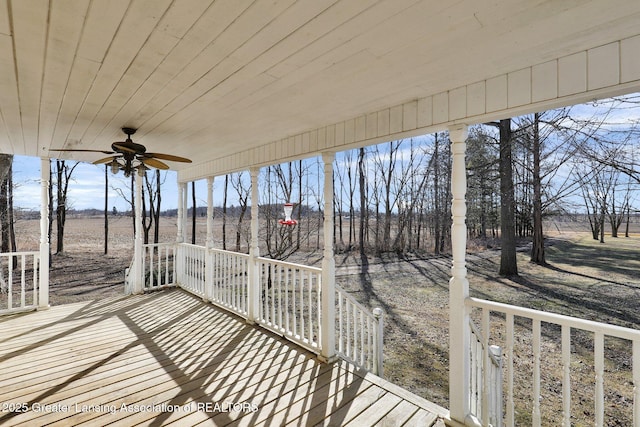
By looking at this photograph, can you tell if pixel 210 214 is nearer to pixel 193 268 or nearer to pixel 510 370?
pixel 193 268

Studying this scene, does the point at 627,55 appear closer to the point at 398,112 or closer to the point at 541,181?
the point at 398,112

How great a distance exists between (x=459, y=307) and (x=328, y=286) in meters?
1.44

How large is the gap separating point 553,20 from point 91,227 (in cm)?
2178

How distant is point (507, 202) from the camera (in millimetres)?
8586

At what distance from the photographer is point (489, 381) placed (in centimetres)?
219

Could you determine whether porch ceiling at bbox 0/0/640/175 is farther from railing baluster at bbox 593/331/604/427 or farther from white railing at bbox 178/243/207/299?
white railing at bbox 178/243/207/299

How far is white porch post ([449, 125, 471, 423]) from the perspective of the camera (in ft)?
7.34

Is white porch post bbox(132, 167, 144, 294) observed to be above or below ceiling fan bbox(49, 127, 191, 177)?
below

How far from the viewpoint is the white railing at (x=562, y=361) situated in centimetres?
163

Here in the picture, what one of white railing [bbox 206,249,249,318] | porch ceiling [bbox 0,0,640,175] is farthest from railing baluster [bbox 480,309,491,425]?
white railing [bbox 206,249,249,318]

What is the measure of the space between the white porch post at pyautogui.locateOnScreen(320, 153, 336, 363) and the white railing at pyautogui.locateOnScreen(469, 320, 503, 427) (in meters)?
1.35

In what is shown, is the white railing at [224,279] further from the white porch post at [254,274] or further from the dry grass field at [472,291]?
the dry grass field at [472,291]

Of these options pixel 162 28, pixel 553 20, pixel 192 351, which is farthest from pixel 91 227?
pixel 553 20

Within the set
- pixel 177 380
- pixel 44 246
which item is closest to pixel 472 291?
pixel 177 380
